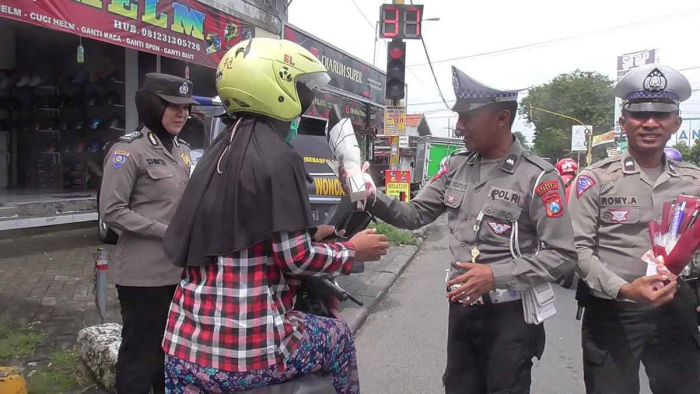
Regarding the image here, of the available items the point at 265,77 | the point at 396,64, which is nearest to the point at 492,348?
the point at 265,77

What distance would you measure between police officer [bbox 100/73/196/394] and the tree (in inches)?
2278

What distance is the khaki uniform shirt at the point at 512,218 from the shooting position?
7.10 feet

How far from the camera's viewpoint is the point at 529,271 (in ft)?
7.03

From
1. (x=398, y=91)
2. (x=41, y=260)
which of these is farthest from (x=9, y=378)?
(x=398, y=91)

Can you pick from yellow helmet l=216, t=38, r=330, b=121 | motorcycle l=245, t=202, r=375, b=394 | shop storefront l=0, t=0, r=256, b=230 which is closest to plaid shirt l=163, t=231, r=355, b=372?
motorcycle l=245, t=202, r=375, b=394

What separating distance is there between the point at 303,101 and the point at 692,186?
68.6 inches

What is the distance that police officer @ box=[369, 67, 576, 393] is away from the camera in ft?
7.09

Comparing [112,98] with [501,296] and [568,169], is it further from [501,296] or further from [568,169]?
[501,296]

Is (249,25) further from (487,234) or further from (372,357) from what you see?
(487,234)

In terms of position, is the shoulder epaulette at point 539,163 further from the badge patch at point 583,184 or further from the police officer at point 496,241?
the badge patch at point 583,184

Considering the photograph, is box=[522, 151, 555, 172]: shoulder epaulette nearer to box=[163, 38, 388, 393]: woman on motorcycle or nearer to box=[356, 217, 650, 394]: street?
box=[163, 38, 388, 393]: woman on motorcycle

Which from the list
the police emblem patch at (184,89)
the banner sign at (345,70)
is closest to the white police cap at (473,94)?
the police emblem patch at (184,89)

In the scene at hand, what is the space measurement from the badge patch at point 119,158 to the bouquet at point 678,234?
247 centimetres

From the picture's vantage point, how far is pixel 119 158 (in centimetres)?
280
